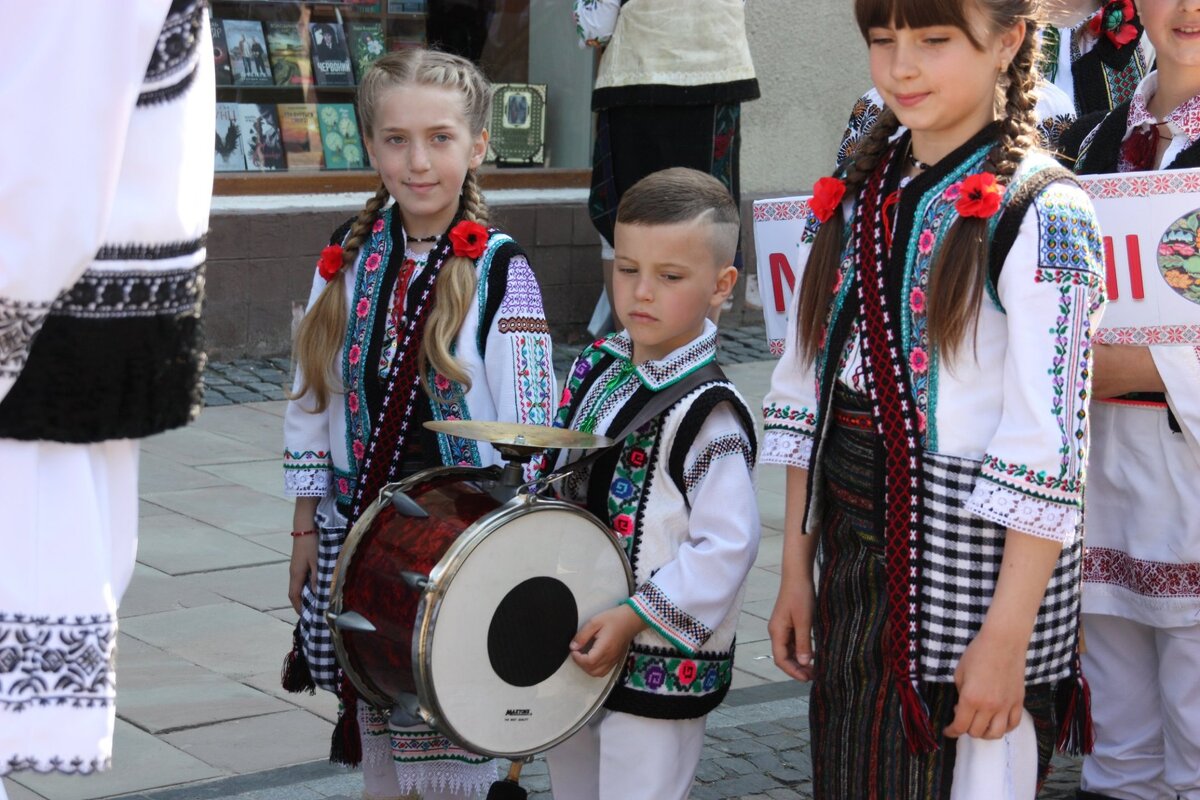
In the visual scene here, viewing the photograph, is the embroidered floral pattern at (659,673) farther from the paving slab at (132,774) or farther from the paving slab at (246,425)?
the paving slab at (246,425)

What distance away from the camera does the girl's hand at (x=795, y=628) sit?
292 cm

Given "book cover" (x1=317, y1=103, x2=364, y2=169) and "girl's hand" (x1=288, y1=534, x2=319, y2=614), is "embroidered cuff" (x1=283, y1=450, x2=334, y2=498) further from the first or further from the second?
"book cover" (x1=317, y1=103, x2=364, y2=169)

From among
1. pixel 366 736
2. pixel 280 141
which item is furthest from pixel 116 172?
pixel 280 141

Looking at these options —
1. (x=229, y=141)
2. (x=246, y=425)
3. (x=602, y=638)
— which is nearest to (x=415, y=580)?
(x=602, y=638)

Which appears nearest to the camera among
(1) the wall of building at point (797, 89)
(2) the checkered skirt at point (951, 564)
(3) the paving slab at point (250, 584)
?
(2) the checkered skirt at point (951, 564)

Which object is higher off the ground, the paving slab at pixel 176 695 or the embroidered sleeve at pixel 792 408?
the embroidered sleeve at pixel 792 408

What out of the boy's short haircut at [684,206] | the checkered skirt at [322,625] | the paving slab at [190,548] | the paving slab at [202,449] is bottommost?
the paving slab at [190,548]

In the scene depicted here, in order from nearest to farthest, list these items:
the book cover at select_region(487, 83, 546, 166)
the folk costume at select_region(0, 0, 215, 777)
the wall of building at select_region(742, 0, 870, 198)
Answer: the folk costume at select_region(0, 0, 215, 777) < the book cover at select_region(487, 83, 546, 166) < the wall of building at select_region(742, 0, 870, 198)

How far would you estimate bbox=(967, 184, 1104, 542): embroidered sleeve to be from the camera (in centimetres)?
250

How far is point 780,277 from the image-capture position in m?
3.57

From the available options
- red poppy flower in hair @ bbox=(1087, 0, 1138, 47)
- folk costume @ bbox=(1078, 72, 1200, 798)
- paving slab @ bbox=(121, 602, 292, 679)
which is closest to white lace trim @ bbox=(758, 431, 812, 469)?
folk costume @ bbox=(1078, 72, 1200, 798)

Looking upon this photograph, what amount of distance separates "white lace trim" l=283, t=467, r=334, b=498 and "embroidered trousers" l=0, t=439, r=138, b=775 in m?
1.49

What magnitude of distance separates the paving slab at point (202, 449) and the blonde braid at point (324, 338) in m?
3.08

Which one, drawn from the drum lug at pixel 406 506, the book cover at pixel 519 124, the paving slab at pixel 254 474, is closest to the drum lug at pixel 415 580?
the drum lug at pixel 406 506
